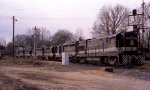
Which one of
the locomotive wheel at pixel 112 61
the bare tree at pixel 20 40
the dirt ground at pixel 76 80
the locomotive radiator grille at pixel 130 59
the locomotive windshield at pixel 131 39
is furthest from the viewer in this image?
the bare tree at pixel 20 40

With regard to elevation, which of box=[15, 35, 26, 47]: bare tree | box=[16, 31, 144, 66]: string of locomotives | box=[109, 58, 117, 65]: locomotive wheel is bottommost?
box=[109, 58, 117, 65]: locomotive wheel

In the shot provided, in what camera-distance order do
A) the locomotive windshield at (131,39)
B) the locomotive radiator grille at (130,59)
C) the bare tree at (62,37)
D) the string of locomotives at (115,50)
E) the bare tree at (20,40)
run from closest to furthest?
the locomotive radiator grille at (130,59), the string of locomotives at (115,50), the locomotive windshield at (131,39), the bare tree at (62,37), the bare tree at (20,40)

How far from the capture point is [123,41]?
36719 millimetres

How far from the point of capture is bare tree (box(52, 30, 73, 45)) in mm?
150100

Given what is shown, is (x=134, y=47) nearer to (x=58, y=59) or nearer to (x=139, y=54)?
(x=139, y=54)

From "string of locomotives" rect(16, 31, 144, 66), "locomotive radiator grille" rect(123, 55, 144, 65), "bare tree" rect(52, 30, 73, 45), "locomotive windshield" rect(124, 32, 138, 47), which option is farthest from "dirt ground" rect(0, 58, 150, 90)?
"bare tree" rect(52, 30, 73, 45)

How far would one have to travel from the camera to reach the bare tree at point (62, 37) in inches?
5909

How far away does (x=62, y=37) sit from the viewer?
15188 centimetres

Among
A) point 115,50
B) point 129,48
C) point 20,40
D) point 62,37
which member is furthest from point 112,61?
point 20,40

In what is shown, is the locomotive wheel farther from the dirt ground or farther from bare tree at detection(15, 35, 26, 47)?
bare tree at detection(15, 35, 26, 47)

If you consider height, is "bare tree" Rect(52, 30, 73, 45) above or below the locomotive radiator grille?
above

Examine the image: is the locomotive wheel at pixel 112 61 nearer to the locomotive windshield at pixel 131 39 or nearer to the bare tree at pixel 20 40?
the locomotive windshield at pixel 131 39

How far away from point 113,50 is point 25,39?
13498 centimetres

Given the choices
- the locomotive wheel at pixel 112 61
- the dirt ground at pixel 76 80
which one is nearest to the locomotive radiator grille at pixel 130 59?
the locomotive wheel at pixel 112 61
